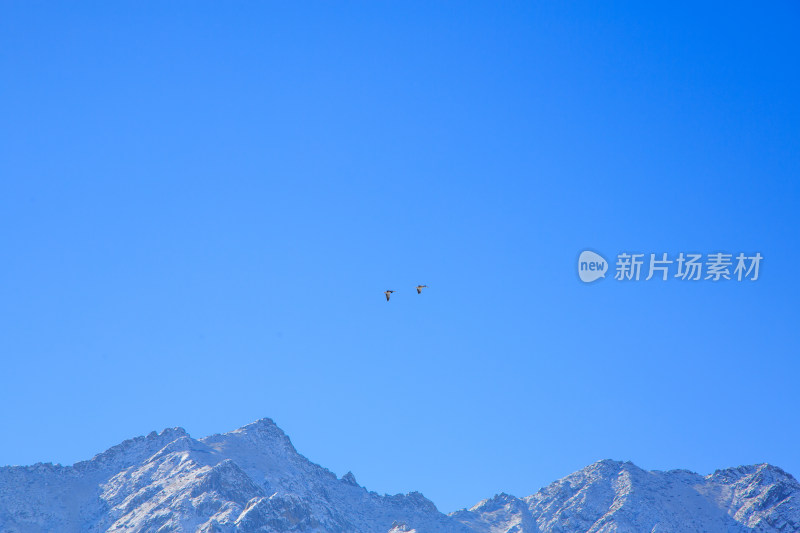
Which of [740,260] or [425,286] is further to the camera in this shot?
[740,260]

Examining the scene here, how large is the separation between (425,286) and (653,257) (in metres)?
44.0

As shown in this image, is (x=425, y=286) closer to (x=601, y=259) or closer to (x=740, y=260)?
(x=601, y=259)

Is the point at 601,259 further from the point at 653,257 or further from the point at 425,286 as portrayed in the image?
the point at 425,286

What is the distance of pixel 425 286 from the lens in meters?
122

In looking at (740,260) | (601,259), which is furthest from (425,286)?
(740,260)

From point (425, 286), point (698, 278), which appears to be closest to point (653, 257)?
point (698, 278)

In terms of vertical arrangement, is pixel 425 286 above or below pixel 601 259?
below

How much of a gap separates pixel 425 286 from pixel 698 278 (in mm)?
47823

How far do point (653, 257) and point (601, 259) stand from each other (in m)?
8.12

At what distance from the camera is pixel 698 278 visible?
142m

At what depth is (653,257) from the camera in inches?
5714

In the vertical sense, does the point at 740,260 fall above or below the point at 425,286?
above

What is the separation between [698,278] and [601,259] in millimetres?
15236

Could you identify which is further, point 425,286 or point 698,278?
point 698,278
